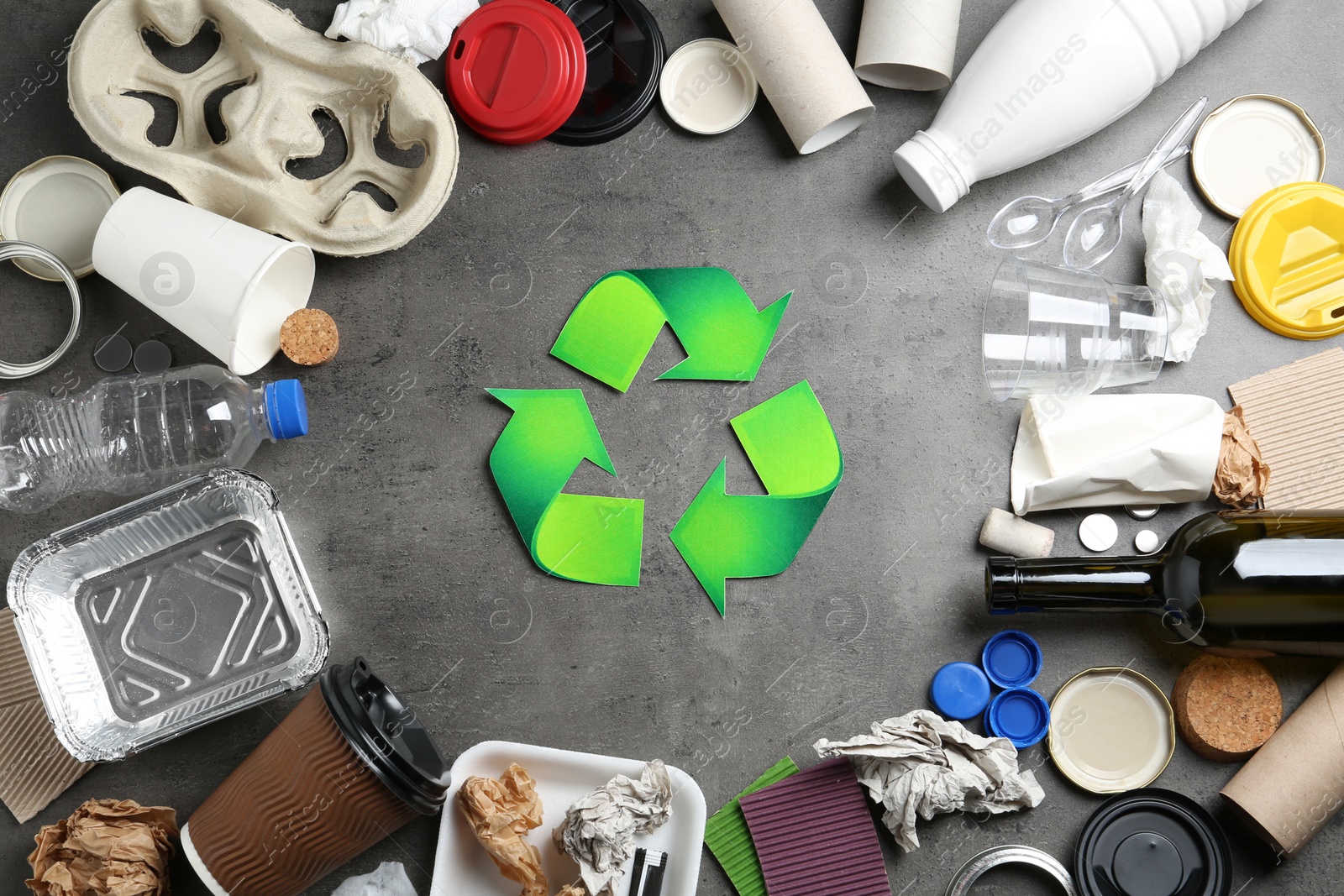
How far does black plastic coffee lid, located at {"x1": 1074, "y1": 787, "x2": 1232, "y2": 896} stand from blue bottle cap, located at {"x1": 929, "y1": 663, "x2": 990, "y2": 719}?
179 millimetres

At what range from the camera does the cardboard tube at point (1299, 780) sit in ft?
3.07

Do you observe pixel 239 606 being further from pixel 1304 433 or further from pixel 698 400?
pixel 1304 433

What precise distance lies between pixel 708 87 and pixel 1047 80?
0.40 metres

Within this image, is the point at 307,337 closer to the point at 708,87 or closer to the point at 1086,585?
the point at 708,87

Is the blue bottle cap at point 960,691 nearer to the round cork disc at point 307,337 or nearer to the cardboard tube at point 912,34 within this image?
the cardboard tube at point 912,34

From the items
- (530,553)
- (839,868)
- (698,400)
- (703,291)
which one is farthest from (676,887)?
(703,291)

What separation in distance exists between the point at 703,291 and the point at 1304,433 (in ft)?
2.45

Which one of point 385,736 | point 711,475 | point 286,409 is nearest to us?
point 385,736

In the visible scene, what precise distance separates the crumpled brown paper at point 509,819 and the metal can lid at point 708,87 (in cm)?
82

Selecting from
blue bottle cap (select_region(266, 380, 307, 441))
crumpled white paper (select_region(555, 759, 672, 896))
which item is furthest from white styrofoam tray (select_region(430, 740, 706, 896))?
blue bottle cap (select_region(266, 380, 307, 441))

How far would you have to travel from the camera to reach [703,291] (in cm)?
107

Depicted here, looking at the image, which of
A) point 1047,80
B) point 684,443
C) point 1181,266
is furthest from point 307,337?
point 1181,266

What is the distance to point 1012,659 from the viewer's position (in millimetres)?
1024

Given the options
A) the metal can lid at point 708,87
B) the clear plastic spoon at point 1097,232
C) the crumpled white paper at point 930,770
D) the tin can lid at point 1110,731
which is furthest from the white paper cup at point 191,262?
the tin can lid at point 1110,731
